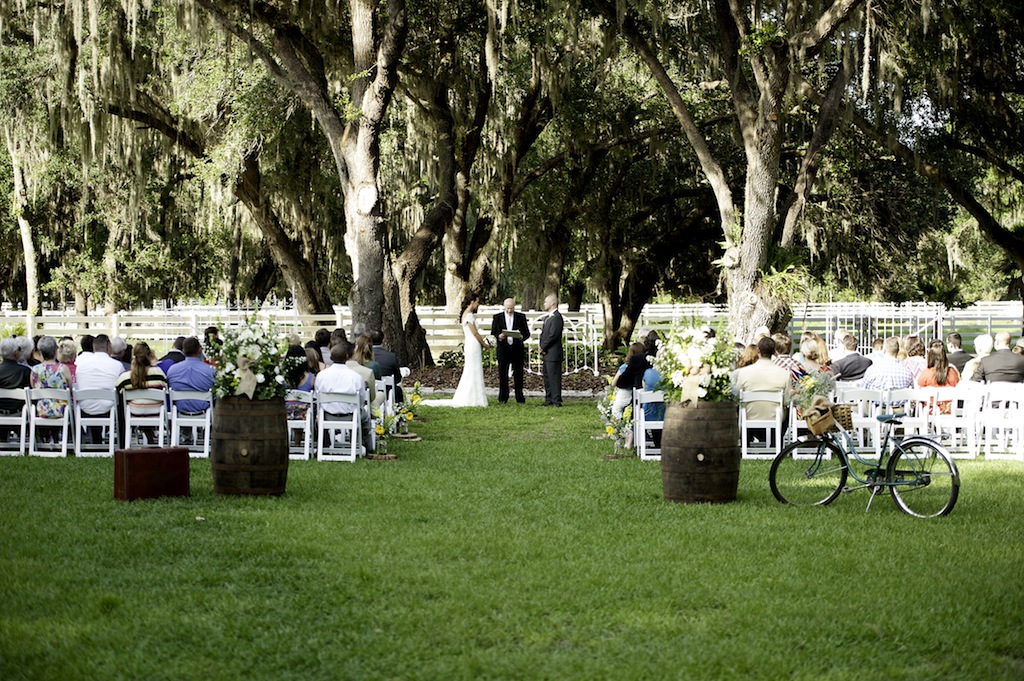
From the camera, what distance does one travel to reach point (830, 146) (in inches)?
906

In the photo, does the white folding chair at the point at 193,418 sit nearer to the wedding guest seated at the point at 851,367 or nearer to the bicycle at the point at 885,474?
the bicycle at the point at 885,474

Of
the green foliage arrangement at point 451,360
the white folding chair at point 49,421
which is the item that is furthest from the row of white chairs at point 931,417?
the green foliage arrangement at point 451,360

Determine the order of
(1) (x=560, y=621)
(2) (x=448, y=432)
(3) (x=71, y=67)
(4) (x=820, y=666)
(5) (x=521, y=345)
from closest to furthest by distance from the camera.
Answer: (4) (x=820, y=666) → (1) (x=560, y=621) → (2) (x=448, y=432) → (5) (x=521, y=345) → (3) (x=71, y=67)

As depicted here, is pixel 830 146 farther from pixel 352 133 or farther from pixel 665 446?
pixel 665 446

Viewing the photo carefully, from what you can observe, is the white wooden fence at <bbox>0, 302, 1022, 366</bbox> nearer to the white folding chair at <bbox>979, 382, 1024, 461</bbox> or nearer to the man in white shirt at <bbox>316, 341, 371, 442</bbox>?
the white folding chair at <bbox>979, 382, 1024, 461</bbox>

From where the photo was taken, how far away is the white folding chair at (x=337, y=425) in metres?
11.7

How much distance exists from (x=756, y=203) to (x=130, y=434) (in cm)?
920

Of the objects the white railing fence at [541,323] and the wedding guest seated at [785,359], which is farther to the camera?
the white railing fence at [541,323]

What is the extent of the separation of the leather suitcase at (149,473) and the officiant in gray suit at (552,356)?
8841 millimetres

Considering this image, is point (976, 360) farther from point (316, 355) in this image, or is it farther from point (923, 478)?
point (316, 355)

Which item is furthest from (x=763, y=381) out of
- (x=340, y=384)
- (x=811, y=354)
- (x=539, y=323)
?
(x=539, y=323)

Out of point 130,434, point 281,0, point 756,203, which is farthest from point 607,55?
point 130,434

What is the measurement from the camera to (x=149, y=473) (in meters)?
9.09

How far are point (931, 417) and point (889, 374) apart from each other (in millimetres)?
786
